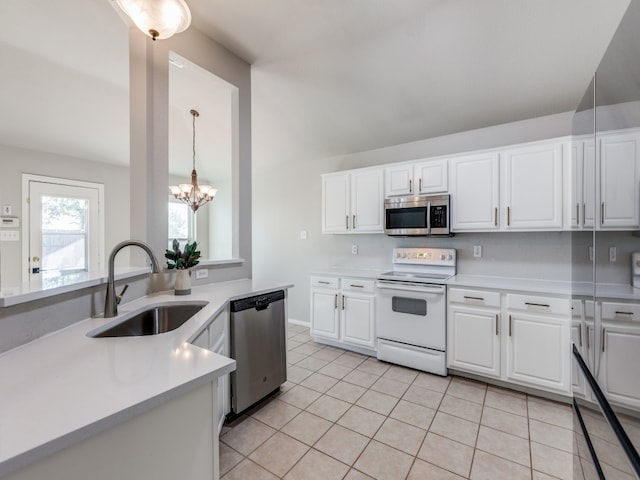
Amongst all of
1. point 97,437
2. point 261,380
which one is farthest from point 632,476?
point 261,380

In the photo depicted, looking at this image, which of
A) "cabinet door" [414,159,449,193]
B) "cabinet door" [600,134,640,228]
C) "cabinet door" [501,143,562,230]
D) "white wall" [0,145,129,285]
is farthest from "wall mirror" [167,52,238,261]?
"cabinet door" [501,143,562,230]

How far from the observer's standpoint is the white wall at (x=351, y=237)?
8.92ft

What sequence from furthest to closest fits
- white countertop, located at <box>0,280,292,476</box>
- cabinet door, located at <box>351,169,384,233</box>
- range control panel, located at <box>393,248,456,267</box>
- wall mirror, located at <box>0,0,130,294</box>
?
cabinet door, located at <box>351,169,384,233</box> < range control panel, located at <box>393,248,456,267</box> < wall mirror, located at <box>0,0,130,294</box> < white countertop, located at <box>0,280,292,476</box>

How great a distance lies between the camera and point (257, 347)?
6.95 feet

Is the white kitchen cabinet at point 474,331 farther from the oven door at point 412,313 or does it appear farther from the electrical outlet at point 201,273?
the electrical outlet at point 201,273

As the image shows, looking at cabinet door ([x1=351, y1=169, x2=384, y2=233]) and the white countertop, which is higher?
cabinet door ([x1=351, y1=169, x2=384, y2=233])

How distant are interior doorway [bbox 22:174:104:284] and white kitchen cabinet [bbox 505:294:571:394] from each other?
4.89m

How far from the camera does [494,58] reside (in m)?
2.24

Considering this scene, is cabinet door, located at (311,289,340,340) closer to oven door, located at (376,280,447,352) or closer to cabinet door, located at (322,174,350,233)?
oven door, located at (376,280,447,352)

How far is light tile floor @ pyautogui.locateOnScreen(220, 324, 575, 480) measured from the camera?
1.62 metres

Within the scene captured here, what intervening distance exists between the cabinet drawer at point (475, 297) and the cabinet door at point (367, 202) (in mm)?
1071

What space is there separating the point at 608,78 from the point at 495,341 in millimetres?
2171

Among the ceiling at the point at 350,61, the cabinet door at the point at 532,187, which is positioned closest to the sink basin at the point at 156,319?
the ceiling at the point at 350,61

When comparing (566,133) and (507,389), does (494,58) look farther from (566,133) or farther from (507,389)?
(507,389)
